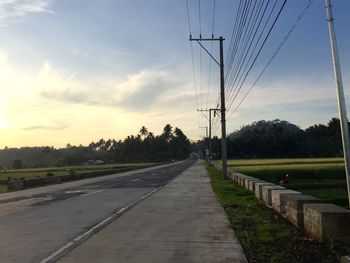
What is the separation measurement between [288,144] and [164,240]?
528ft

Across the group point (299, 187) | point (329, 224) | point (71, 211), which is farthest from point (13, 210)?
point (299, 187)

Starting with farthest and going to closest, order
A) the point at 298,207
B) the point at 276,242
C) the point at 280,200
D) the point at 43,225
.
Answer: the point at 280,200
the point at 43,225
the point at 298,207
the point at 276,242

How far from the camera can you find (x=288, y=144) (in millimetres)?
167250

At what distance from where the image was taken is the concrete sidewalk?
29.8ft

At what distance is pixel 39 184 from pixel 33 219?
2648 centimetres

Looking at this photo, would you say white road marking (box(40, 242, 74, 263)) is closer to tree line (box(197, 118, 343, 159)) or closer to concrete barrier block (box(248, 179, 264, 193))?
concrete barrier block (box(248, 179, 264, 193))

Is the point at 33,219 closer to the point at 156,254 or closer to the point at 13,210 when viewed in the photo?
the point at 13,210

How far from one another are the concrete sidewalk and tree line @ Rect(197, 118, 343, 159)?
137197mm

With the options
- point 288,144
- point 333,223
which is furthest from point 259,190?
point 288,144

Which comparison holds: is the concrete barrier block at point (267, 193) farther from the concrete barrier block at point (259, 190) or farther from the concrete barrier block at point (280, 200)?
the concrete barrier block at point (280, 200)

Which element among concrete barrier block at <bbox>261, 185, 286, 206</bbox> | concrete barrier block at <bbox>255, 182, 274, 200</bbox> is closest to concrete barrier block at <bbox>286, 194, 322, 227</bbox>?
concrete barrier block at <bbox>261, 185, 286, 206</bbox>

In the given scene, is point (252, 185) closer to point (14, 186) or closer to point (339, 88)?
point (339, 88)

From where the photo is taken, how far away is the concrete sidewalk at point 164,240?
29.8 ft

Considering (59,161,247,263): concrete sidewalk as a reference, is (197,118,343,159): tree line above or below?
above
